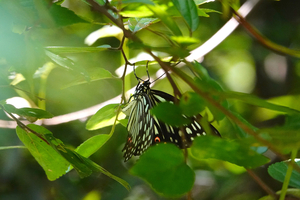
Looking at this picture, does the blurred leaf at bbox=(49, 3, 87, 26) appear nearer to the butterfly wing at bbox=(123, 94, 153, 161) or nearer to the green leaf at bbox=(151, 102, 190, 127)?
the green leaf at bbox=(151, 102, 190, 127)

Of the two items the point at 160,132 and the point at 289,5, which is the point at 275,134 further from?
the point at 289,5

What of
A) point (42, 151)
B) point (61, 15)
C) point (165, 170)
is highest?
point (61, 15)

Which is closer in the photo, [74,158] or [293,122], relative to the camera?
[293,122]

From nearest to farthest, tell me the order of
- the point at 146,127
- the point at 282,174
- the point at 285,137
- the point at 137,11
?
the point at 285,137 → the point at 137,11 → the point at 282,174 → the point at 146,127

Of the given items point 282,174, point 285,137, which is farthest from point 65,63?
point 282,174

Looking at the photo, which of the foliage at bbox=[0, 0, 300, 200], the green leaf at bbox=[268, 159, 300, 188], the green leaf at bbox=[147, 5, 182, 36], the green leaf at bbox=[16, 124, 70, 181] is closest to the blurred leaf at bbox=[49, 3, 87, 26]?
the foliage at bbox=[0, 0, 300, 200]

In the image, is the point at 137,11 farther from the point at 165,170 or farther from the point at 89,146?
the point at 89,146

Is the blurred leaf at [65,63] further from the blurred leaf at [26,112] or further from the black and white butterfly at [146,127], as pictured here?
the black and white butterfly at [146,127]
